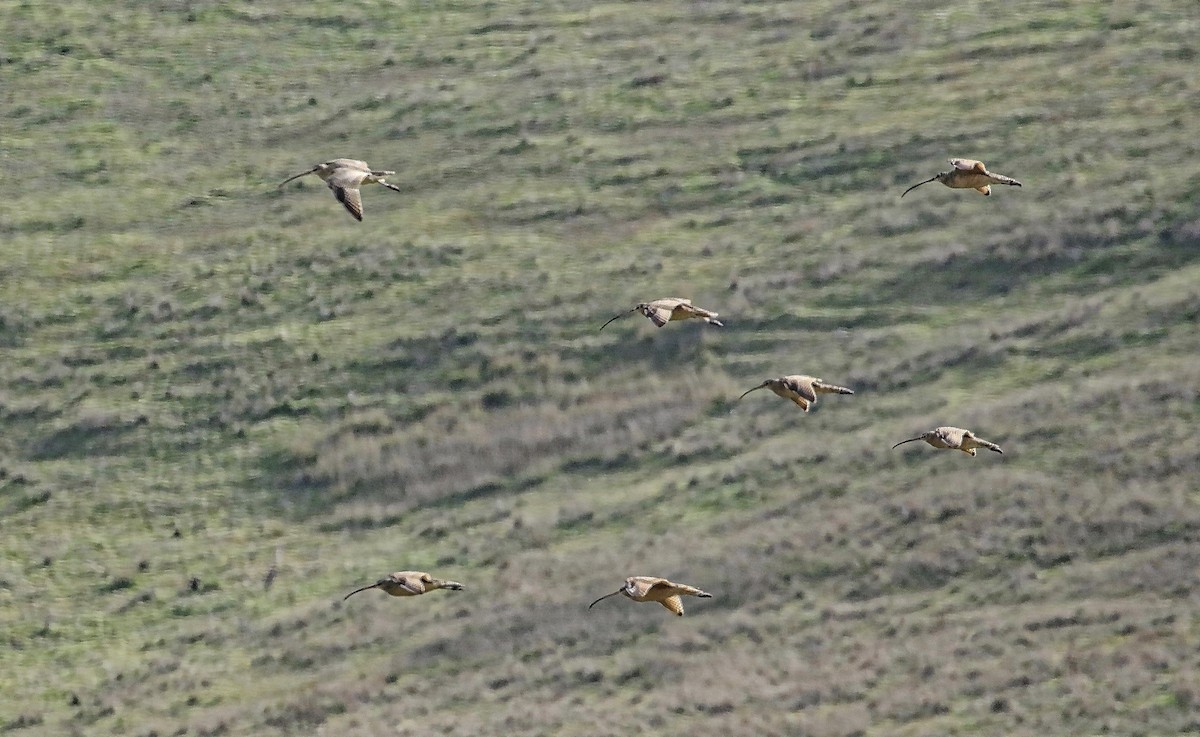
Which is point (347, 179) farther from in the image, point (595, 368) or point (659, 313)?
point (595, 368)

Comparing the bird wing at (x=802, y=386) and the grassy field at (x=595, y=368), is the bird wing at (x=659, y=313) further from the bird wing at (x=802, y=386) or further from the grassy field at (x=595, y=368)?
the grassy field at (x=595, y=368)

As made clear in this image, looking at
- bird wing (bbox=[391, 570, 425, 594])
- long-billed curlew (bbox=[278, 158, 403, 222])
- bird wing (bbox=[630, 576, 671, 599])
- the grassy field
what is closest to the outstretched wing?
bird wing (bbox=[630, 576, 671, 599])

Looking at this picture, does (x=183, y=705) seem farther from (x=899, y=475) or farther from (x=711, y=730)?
(x=899, y=475)

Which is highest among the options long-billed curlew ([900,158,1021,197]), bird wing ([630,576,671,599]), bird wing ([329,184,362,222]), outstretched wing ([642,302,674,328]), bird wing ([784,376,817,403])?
bird wing ([329,184,362,222])

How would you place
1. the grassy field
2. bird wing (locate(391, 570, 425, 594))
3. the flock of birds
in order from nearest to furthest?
the flock of birds → bird wing (locate(391, 570, 425, 594)) → the grassy field

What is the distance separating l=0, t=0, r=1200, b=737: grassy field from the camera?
3175 centimetres

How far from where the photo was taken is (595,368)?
39781 millimetres

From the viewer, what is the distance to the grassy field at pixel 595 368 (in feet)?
104

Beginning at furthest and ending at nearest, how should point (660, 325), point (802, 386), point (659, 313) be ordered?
point (802, 386) < point (659, 313) < point (660, 325)

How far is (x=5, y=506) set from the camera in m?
38.0

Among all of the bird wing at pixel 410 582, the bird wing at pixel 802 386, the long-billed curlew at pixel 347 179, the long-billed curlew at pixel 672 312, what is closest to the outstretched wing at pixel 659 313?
the long-billed curlew at pixel 672 312

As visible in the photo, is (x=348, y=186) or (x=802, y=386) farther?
(x=802, y=386)

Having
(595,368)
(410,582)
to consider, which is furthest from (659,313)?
(595,368)

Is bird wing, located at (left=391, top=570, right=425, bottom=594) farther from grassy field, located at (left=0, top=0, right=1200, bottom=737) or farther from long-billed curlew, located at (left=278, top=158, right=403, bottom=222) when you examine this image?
grassy field, located at (left=0, top=0, right=1200, bottom=737)
